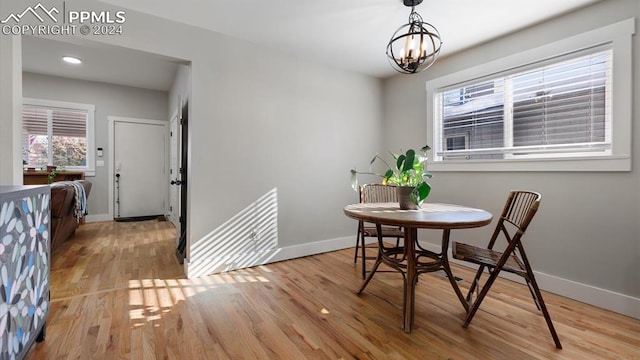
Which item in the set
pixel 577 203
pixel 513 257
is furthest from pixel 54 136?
pixel 577 203

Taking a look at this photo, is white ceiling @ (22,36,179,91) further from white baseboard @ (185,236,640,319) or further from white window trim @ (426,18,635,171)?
white window trim @ (426,18,635,171)

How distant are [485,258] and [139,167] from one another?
591 centimetres

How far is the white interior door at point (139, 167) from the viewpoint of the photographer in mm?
5215

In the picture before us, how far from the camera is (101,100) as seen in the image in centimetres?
498

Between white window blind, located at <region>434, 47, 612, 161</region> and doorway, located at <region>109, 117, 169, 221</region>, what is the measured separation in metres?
5.21

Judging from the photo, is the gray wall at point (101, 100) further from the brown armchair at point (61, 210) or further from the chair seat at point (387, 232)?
the chair seat at point (387, 232)

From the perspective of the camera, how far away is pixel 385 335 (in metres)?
1.68

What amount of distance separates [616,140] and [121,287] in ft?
13.3

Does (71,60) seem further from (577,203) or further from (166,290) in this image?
(577,203)

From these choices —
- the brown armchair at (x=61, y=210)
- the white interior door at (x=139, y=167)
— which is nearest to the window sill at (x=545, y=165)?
the brown armchair at (x=61, y=210)

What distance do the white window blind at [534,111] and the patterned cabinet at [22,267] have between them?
138 inches

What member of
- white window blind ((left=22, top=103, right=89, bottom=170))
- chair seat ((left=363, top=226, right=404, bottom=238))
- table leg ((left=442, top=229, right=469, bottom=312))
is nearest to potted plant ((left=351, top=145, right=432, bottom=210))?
table leg ((left=442, top=229, right=469, bottom=312))

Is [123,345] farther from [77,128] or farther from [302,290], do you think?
[77,128]

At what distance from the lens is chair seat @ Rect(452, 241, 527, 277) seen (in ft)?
5.46
